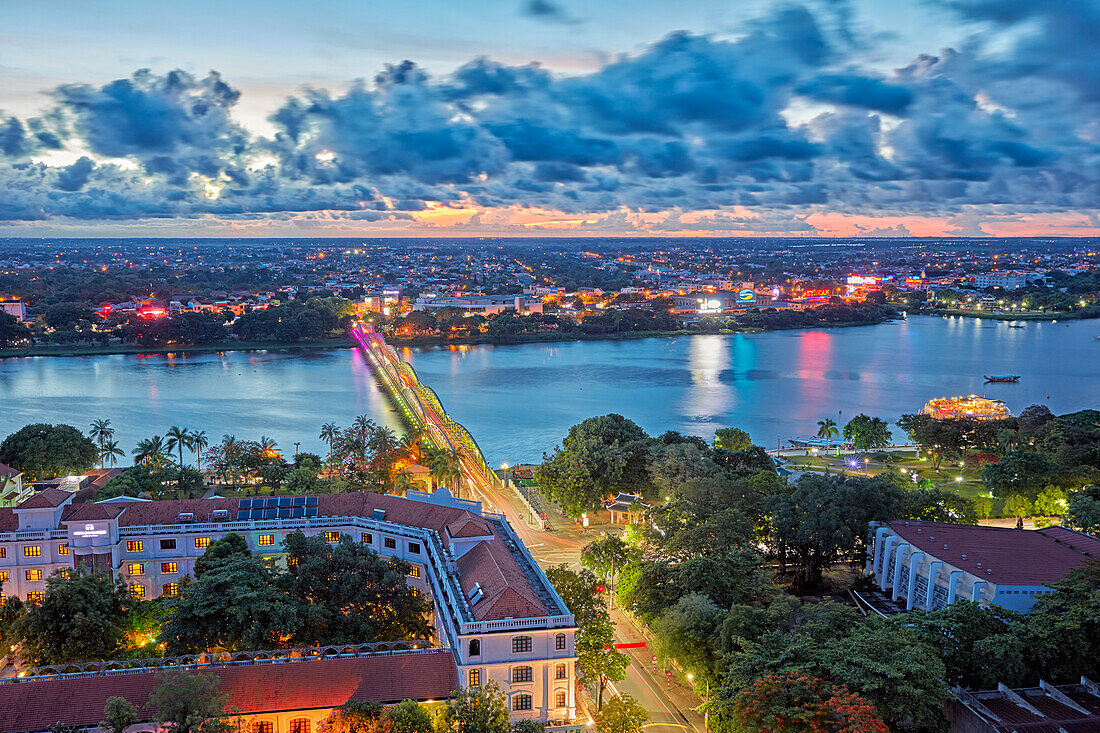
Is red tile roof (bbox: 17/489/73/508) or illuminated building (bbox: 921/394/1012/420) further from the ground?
red tile roof (bbox: 17/489/73/508)

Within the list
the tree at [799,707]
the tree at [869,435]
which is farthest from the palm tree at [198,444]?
the tree at [869,435]

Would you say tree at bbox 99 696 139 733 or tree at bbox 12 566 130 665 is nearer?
tree at bbox 99 696 139 733

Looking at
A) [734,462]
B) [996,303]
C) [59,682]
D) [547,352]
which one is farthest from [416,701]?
[996,303]

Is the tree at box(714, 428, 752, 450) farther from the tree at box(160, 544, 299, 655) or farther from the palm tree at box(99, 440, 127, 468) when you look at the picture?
the palm tree at box(99, 440, 127, 468)

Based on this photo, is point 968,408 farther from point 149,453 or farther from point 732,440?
point 149,453

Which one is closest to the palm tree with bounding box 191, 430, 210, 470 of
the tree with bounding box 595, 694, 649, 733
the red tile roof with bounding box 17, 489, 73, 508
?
the red tile roof with bounding box 17, 489, 73, 508

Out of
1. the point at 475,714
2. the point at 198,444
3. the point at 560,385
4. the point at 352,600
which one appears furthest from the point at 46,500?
the point at 560,385

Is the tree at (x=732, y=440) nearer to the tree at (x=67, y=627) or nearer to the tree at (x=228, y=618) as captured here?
the tree at (x=228, y=618)
